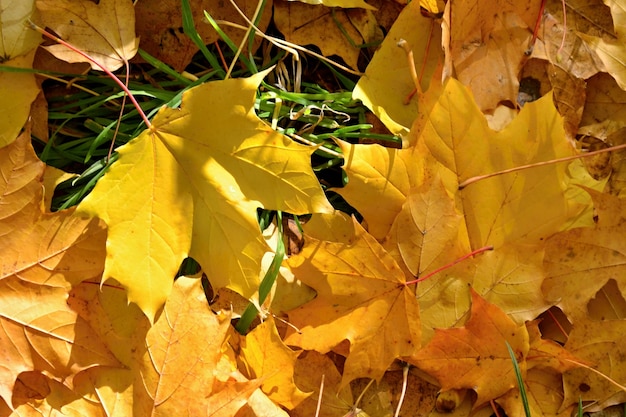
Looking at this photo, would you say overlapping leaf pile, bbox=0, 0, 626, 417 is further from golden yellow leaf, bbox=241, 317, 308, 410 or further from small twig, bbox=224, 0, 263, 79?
small twig, bbox=224, 0, 263, 79

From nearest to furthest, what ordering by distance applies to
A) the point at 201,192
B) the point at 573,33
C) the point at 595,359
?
1. the point at 201,192
2. the point at 595,359
3. the point at 573,33

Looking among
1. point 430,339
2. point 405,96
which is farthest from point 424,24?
point 430,339

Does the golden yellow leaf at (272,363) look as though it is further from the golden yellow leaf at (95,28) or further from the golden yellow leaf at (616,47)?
the golden yellow leaf at (616,47)

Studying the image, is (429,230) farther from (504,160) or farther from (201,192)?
(201,192)

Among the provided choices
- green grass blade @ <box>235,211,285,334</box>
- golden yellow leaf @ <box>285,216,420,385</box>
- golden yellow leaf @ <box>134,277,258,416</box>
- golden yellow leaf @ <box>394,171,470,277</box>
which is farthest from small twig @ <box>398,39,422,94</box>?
golden yellow leaf @ <box>134,277,258,416</box>

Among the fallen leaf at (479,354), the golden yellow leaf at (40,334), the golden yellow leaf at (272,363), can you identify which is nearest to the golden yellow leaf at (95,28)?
the golden yellow leaf at (40,334)

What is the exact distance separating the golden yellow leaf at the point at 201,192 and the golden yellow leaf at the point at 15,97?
22cm

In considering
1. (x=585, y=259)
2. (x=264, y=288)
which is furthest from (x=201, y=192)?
(x=585, y=259)

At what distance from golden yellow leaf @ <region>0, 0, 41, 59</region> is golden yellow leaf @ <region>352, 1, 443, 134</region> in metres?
0.56

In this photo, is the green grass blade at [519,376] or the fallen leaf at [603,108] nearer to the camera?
the green grass blade at [519,376]

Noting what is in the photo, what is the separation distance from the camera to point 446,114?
39.9 inches

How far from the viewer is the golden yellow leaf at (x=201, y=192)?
95 cm

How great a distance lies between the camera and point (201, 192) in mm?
985

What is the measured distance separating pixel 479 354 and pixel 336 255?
294 mm
